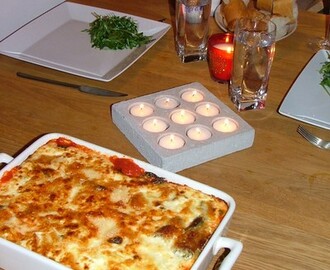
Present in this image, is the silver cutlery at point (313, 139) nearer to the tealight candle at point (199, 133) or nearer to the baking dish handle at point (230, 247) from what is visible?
the tealight candle at point (199, 133)

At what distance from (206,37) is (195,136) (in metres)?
0.42

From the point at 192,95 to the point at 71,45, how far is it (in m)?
0.43

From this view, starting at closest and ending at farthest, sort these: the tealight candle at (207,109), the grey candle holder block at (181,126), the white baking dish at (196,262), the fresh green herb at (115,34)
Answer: the white baking dish at (196,262) → the grey candle holder block at (181,126) → the tealight candle at (207,109) → the fresh green herb at (115,34)

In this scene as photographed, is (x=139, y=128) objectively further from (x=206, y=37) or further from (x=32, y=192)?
(x=206, y=37)

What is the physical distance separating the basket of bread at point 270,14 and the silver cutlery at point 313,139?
392 millimetres

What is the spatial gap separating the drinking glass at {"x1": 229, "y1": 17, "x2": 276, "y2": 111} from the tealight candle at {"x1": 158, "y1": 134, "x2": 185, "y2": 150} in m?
0.23

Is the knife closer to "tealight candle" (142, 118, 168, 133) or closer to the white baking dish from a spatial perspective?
"tealight candle" (142, 118, 168, 133)

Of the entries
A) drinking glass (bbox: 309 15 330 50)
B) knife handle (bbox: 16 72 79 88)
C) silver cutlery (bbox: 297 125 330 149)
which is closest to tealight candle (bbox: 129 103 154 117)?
knife handle (bbox: 16 72 79 88)

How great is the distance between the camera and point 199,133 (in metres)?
1.13

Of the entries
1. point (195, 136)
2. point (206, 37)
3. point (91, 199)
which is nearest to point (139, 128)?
point (195, 136)

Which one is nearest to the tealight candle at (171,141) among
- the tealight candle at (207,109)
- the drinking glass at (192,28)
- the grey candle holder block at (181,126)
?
the grey candle holder block at (181,126)

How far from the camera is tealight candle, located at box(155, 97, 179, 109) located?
47.7 inches

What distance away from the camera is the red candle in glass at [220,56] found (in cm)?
133

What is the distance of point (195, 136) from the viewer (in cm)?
113
